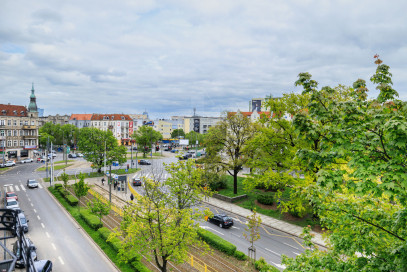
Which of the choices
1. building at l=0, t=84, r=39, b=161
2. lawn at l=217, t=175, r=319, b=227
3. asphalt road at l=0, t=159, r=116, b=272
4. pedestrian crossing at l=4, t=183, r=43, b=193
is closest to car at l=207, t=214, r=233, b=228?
lawn at l=217, t=175, r=319, b=227

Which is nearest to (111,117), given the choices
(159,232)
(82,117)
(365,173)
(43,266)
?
(82,117)

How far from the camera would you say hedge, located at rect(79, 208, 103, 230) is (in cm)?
2577

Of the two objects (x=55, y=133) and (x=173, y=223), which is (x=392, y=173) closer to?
(x=173, y=223)

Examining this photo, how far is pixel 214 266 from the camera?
1908 centimetres

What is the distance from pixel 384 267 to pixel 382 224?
1273mm

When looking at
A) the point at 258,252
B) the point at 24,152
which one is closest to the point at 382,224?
the point at 258,252

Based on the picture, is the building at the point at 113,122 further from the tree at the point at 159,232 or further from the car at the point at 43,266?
the tree at the point at 159,232

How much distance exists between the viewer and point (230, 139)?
122 feet

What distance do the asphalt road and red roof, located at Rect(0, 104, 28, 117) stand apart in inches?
1582

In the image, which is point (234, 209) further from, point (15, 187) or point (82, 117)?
point (82, 117)

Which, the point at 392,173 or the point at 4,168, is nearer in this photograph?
the point at 392,173

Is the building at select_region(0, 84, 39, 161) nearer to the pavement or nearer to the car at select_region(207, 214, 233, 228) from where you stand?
the pavement

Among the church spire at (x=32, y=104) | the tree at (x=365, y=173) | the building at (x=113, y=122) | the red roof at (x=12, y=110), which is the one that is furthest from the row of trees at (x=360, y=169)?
the building at (x=113, y=122)

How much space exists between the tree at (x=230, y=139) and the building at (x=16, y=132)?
58.4m
